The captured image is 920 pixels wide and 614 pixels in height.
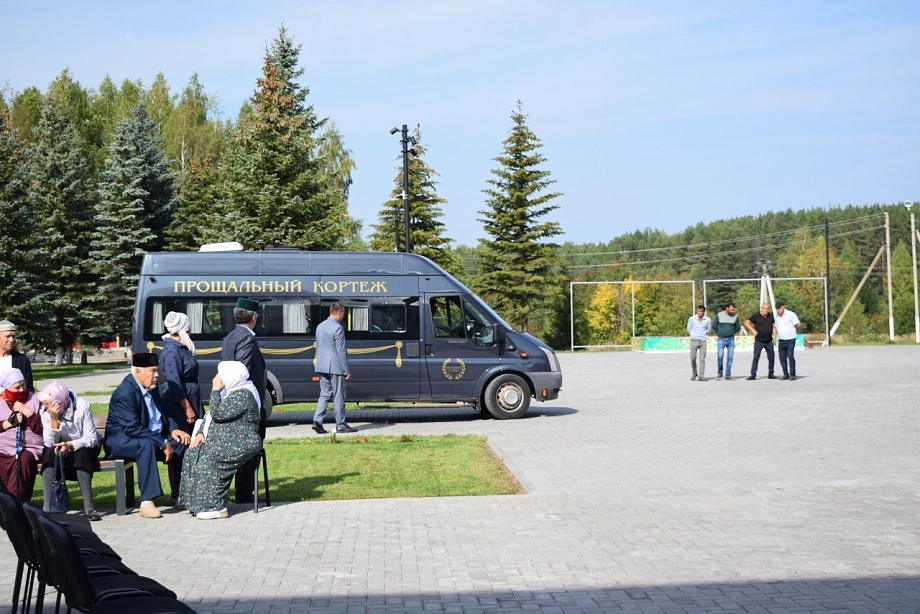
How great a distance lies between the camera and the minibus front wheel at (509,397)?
1753cm

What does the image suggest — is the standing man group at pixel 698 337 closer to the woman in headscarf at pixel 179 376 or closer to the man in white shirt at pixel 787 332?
the man in white shirt at pixel 787 332

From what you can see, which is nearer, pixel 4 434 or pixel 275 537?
pixel 275 537

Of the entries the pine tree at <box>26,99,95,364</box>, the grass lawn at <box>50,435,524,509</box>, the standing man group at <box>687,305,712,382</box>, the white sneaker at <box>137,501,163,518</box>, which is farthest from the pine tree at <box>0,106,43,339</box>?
the white sneaker at <box>137,501,163,518</box>

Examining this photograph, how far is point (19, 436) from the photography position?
9.09 metres

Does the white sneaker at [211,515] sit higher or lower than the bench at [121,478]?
lower

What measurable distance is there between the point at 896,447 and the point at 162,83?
3113 inches

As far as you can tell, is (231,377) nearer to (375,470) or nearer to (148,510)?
(148,510)

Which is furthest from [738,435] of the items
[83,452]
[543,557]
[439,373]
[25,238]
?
[25,238]

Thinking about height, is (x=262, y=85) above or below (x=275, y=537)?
above

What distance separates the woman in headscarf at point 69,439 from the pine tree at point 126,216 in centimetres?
3422

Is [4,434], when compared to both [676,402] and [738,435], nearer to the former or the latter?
[738,435]

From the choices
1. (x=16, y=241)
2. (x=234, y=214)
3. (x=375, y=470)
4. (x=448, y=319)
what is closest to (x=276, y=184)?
(x=234, y=214)

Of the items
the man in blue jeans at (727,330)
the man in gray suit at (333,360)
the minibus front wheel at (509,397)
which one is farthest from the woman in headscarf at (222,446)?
the man in blue jeans at (727,330)

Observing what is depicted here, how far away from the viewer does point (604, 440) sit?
14258 mm
